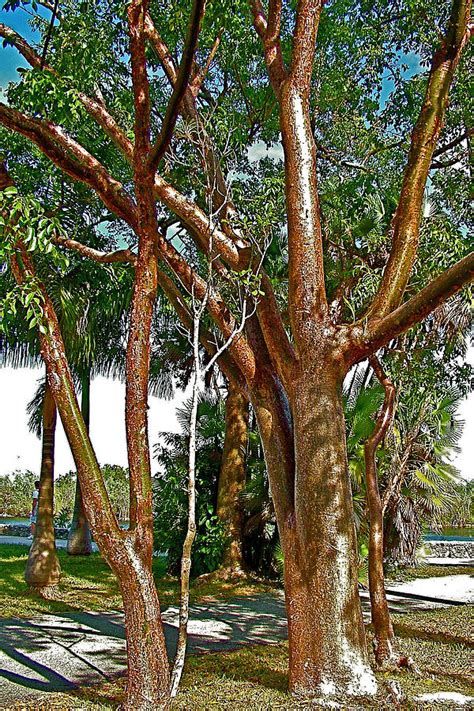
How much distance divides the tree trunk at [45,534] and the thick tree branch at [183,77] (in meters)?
7.13

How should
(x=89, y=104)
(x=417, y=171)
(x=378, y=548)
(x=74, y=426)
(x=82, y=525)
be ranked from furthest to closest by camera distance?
(x=82, y=525), (x=378, y=548), (x=89, y=104), (x=417, y=171), (x=74, y=426)

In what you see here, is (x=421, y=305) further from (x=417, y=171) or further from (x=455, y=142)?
(x=455, y=142)

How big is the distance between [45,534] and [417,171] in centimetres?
904

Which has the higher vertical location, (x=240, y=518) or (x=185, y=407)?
(x=185, y=407)

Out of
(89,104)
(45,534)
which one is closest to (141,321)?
(89,104)

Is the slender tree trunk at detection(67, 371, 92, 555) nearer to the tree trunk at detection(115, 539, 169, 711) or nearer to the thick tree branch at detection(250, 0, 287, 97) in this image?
the thick tree branch at detection(250, 0, 287, 97)

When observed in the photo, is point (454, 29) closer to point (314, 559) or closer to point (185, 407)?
point (314, 559)

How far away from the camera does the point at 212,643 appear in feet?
25.7

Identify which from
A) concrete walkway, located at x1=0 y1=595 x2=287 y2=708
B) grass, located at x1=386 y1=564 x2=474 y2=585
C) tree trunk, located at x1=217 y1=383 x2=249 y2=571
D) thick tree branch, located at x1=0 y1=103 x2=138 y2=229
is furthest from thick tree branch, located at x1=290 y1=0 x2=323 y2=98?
grass, located at x1=386 y1=564 x2=474 y2=585

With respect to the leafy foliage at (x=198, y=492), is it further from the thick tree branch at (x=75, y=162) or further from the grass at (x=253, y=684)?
the thick tree branch at (x=75, y=162)

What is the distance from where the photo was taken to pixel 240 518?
43.5 feet

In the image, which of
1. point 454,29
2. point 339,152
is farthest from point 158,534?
point 454,29

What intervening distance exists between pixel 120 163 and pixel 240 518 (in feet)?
23.4

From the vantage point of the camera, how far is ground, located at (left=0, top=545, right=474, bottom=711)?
5371mm
